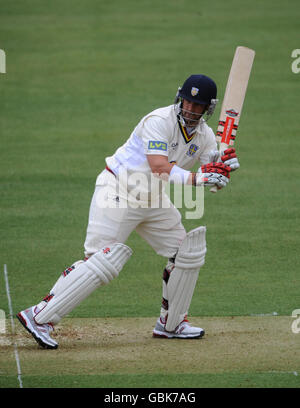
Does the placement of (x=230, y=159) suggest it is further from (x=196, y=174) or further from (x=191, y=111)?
(x=191, y=111)

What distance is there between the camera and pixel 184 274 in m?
5.08

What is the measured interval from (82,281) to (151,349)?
0.60 meters

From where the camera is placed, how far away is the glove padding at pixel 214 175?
187 inches

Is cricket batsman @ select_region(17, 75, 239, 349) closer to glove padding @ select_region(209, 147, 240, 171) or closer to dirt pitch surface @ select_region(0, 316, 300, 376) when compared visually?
glove padding @ select_region(209, 147, 240, 171)

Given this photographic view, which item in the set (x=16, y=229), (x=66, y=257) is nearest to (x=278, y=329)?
(x=66, y=257)

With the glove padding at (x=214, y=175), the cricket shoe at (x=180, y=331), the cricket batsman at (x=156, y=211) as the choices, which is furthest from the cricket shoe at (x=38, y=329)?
the glove padding at (x=214, y=175)

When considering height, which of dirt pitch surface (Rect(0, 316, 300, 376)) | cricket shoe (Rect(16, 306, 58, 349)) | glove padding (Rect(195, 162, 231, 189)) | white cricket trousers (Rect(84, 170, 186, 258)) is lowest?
dirt pitch surface (Rect(0, 316, 300, 376))

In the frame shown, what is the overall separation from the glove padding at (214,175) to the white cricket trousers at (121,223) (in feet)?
1.65

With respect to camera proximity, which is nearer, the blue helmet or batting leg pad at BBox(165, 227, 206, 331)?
the blue helmet

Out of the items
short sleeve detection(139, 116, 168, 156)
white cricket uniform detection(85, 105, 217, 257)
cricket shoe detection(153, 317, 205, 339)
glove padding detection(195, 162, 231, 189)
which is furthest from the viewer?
cricket shoe detection(153, 317, 205, 339)

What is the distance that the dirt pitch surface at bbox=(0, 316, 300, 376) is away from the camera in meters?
4.55

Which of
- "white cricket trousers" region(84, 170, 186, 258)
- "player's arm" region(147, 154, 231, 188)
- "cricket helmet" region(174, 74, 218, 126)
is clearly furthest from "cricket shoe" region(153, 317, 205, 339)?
"cricket helmet" region(174, 74, 218, 126)
